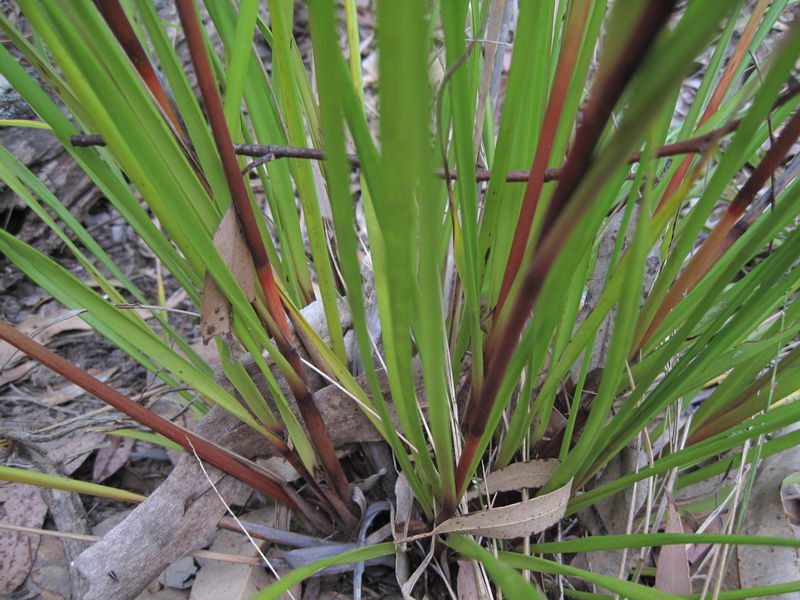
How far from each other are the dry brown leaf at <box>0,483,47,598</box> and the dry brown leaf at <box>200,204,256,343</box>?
46 cm

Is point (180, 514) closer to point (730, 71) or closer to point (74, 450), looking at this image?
point (74, 450)

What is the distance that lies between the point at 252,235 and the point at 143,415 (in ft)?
0.61

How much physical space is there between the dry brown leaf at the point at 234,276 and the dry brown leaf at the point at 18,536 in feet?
1.52

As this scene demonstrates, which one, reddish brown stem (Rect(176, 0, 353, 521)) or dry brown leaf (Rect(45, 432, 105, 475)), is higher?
reddish brown stem (Rect(176, 0, 353, 521))

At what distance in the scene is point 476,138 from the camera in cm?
50

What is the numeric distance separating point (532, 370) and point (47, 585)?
2.03ft

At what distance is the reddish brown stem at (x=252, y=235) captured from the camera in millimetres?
318

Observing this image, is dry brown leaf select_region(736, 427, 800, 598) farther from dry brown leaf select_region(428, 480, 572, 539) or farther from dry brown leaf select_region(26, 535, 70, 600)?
dry brown leaf select_region(26, 535, 70, 600)

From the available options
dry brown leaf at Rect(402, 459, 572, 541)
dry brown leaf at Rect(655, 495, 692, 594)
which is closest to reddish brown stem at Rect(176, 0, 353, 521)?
dry brown leaf at Rect(402, 459, 572, 541)

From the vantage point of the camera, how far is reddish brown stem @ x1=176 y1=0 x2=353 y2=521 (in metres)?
0.32

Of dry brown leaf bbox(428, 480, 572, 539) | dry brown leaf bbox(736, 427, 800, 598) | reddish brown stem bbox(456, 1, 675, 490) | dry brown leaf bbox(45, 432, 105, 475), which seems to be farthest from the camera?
dry brown leaf bbox(45, 432, 105, 475)

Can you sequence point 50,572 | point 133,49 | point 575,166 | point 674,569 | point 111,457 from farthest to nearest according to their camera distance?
point 111,457, point 50,572, point 674,569, point 133,49, point 575,166

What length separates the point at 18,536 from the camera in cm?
65

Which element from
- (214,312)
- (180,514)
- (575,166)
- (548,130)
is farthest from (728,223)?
(180,514)
